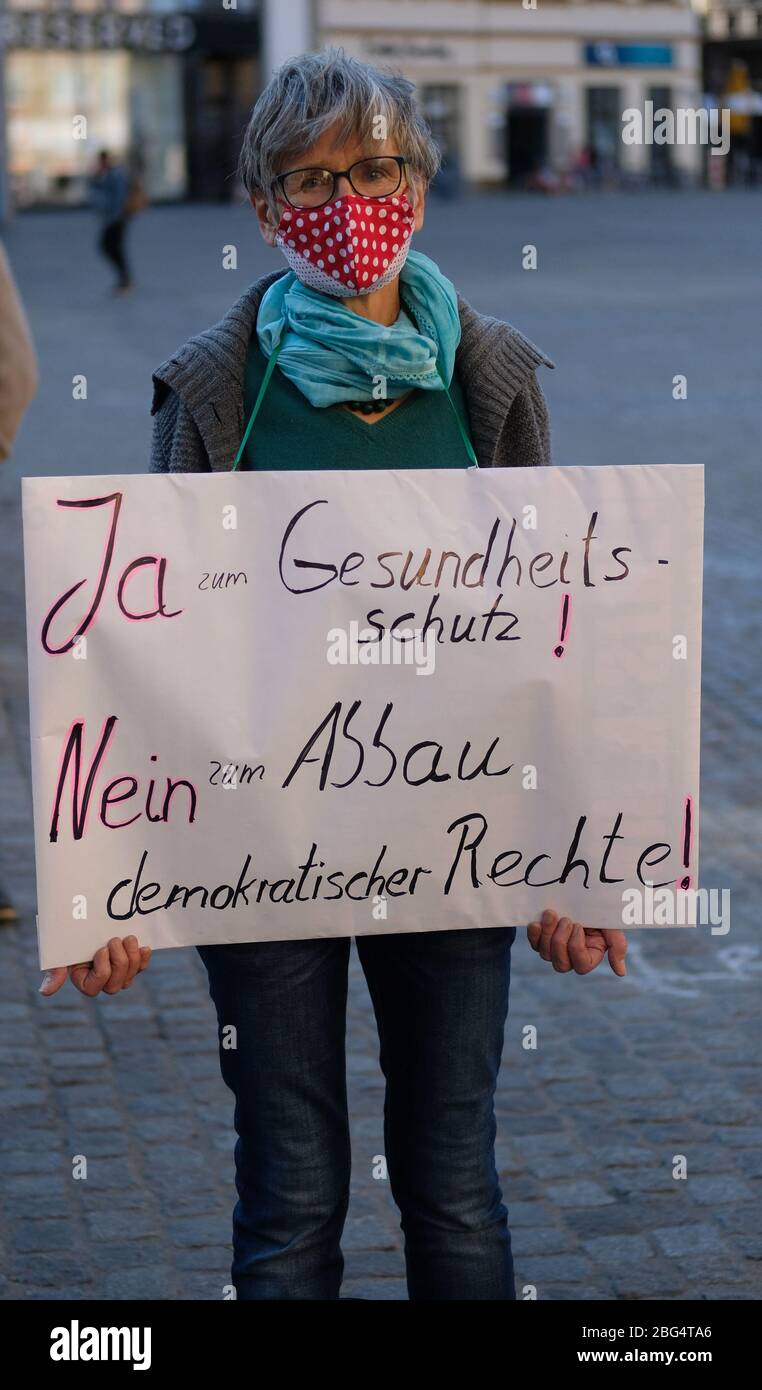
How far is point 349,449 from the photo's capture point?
2.47 metres

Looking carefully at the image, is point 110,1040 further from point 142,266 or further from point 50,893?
point 142,266

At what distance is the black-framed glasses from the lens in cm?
243

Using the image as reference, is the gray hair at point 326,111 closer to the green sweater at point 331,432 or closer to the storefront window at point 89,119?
the green sweater at point 331,432

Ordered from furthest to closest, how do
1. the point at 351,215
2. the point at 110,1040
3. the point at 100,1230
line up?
the point at 110,1040 < the point at 100,1230 < the point at 351,215

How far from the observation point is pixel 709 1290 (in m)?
3.34

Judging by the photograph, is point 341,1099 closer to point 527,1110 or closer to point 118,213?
point 527,1110

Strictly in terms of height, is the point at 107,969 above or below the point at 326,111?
below

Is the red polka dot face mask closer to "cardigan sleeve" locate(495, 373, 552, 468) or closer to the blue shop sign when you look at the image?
"cardigan sleeve" locate(495, 373, 552, 468)

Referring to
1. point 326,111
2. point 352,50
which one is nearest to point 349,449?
point 326,111

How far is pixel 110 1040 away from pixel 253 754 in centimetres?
222

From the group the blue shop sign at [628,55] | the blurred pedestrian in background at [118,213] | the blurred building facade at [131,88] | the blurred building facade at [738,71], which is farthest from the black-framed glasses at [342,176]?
the blue shop sign at [628,55]

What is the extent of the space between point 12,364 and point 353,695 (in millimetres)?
2769

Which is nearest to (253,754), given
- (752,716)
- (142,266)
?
(752,716)

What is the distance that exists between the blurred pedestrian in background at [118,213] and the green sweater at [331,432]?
2095 centimetres
